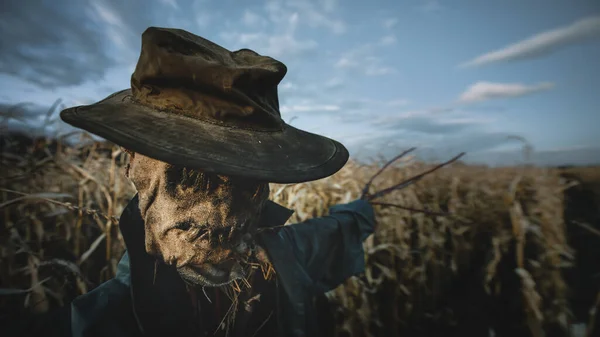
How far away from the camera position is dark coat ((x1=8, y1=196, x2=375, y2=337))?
2.72 feet

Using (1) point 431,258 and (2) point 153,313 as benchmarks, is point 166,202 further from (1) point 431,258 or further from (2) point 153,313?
(1) point 431,258

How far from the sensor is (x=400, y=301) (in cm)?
267

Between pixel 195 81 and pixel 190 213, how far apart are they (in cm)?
43

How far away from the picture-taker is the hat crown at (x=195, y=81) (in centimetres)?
73

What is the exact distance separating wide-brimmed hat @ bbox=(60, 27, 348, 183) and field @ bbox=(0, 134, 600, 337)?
107 centimetres

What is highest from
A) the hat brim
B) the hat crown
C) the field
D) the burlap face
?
the hat crown

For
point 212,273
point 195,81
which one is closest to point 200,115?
point 195,81

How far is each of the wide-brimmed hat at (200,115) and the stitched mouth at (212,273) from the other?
0.49 m

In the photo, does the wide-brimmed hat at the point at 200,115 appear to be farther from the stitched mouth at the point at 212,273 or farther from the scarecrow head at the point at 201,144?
the stitched mouth at the point at 212,273

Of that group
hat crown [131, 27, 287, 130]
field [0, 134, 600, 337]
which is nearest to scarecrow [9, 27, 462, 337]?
hat crown [131, 27, 287, 130]

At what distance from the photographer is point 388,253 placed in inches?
106

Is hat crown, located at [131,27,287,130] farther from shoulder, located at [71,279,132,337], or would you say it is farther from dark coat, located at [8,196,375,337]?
shoulder, located at [71,279,132,337]

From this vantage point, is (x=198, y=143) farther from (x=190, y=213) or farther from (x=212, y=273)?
(x=212, y=273)

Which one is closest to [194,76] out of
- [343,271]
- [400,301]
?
[343,271]
